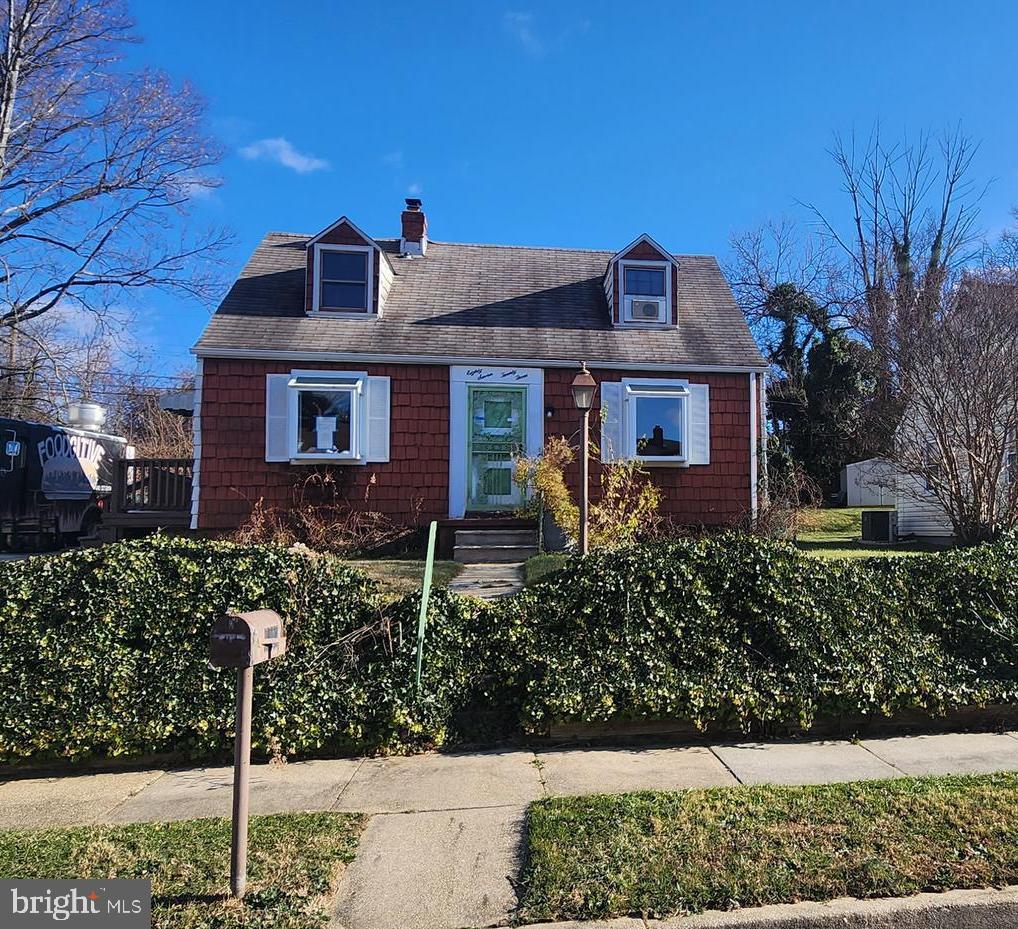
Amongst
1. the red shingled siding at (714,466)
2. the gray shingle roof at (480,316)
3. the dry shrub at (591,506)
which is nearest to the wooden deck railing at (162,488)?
the gray shingle roof at (480,316)

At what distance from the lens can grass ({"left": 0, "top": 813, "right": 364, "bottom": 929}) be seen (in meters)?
2.50

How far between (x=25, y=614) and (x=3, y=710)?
1.90 ft

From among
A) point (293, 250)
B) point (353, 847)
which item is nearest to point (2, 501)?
point (293, 250)

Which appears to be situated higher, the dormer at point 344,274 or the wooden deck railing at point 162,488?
the dormer at point 344,274

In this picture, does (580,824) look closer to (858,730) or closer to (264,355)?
(858,730)

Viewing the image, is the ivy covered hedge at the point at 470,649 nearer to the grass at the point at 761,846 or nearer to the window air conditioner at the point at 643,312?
the grass at the point at 761,846

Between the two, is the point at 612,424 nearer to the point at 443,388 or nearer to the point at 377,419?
the point at 443,388

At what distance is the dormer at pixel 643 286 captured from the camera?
42.2ft

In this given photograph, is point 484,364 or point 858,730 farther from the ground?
point 484,364

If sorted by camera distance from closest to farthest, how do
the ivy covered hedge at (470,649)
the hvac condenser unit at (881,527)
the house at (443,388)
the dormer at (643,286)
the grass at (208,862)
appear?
the grass at (208,862), the ivy covered hedge at (470,649), the house at (443,388), the dormer at (643,286), the hvac condenser unit at (881,527)

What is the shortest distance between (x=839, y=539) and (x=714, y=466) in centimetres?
445

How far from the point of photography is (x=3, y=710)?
3895 millimetres

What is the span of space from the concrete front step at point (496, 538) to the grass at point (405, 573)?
0.88m

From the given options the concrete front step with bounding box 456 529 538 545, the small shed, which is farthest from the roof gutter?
the small shed
